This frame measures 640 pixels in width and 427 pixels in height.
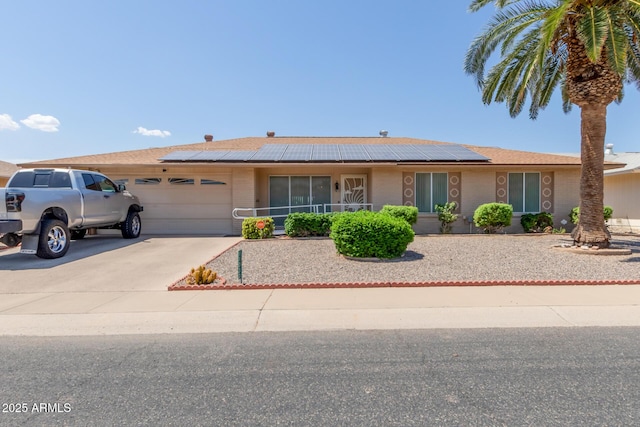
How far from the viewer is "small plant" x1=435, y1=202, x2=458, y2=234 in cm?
1425

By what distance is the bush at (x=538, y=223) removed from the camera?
554 inches

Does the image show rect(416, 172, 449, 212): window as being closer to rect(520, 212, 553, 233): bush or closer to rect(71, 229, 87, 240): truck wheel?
rect(520, 212, 553, 233): bush

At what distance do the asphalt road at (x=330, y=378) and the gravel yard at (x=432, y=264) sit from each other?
2.78 metres

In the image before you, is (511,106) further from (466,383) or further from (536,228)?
(466,383)

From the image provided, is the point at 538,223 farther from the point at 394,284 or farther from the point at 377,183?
the point at 394,284

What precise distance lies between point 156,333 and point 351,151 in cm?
1298

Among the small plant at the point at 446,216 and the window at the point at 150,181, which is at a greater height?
the window at the point at 150,181

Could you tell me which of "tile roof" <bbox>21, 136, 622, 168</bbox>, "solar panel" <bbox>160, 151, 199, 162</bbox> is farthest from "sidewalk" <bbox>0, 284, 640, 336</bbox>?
"tile roof" <bbox>21, 136, 622, 168</bbox>

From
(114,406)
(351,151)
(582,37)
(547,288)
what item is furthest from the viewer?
(351,151)

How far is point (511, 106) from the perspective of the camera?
13.2 metres

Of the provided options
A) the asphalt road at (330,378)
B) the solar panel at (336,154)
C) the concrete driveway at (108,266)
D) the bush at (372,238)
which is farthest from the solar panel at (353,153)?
the asphalt road at (330,378)

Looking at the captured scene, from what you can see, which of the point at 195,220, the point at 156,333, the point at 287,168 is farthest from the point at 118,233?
the point at 156,333

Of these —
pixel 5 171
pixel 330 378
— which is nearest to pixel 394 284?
pixel 330 378

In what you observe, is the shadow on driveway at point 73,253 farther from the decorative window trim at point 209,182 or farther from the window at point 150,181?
the decorative window trim at point 209,182
